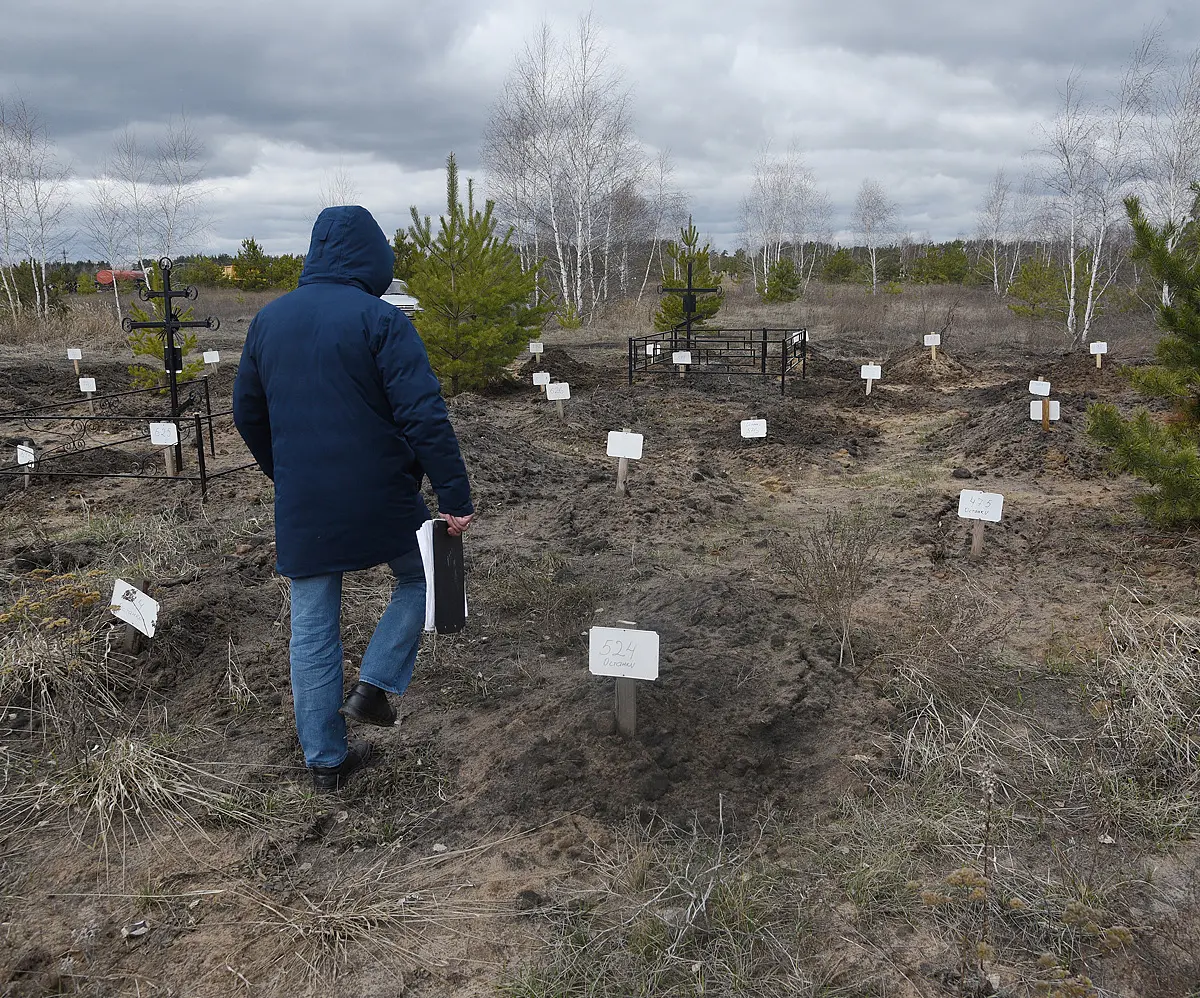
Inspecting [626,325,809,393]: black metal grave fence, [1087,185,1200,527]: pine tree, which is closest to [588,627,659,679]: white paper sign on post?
[1087,185,1200,527]: pine tree

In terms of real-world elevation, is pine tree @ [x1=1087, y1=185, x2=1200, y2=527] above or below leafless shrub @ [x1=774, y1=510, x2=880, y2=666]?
above

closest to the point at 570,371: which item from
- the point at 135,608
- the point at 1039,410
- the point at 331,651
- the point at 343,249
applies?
the point at 1039,410

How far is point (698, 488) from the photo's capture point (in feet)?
25.2

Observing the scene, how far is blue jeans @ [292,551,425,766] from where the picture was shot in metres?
2.89

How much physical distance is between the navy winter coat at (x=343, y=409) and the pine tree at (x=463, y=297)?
33.3 ft

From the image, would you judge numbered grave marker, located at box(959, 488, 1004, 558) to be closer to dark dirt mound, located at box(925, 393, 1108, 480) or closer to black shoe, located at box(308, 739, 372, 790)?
dark dirt mound, located at box(925, 393, 1108, 480)

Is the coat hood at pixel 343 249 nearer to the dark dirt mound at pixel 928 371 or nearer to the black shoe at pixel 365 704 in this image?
the black shoe at pixel 365 704

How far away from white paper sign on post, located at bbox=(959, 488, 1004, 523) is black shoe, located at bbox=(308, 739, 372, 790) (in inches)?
153

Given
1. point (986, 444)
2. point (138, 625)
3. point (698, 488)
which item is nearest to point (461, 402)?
point (698, 488)

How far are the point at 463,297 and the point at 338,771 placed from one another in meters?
10.6

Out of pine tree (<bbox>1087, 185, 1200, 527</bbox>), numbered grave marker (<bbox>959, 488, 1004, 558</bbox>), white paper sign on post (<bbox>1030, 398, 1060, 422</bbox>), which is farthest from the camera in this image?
white paper sign on post (<bbox>1030, 398, 1060, 422</bbox>)

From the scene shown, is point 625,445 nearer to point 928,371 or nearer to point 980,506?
point 980,506

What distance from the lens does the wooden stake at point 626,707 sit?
3286mm

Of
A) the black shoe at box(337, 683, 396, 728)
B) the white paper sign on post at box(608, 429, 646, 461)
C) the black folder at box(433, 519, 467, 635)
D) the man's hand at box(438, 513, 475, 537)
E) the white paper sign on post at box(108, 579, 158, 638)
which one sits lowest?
the black shoe at box(337, 683, 396, 728)
